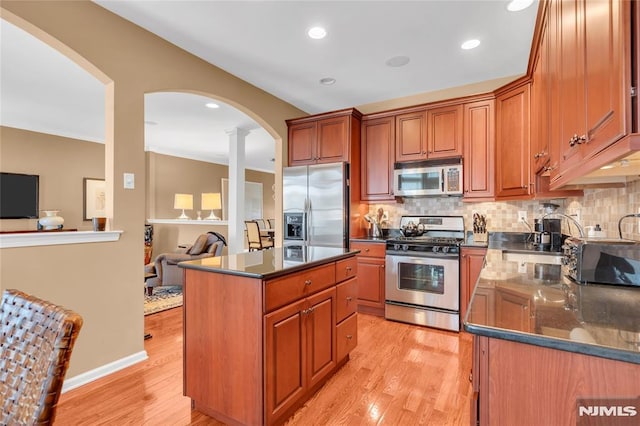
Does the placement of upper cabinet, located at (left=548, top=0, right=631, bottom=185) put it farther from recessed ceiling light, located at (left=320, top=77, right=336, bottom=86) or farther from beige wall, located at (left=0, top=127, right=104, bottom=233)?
beige wall, located at (left=0, top=127, right=104, bottom=233)

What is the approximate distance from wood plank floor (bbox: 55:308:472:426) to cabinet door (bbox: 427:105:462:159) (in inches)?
82.7

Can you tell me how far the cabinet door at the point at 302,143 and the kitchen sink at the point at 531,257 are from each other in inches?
100.0

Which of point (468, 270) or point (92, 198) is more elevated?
point (92, 198)

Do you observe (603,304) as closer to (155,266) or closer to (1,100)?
(155,266)

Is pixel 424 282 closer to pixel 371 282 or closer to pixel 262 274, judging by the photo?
pixel 371 282

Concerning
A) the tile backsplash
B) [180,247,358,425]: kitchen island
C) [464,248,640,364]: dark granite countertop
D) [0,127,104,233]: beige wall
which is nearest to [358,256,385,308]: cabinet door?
the tile backsplash

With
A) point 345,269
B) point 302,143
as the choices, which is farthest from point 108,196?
point 302,143

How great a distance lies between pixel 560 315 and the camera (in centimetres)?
91

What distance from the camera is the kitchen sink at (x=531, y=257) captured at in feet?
7.60

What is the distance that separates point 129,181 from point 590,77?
9.19 feet

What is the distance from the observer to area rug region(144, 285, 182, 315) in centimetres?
380

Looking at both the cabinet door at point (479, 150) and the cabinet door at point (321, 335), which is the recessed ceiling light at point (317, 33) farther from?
the cabinet door at point (321, 335)

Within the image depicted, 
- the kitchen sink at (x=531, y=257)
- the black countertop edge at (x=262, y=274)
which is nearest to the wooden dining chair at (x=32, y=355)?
the black countertop edge at (x=262, y=274)

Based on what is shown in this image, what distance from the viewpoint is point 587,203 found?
7.64 feet
